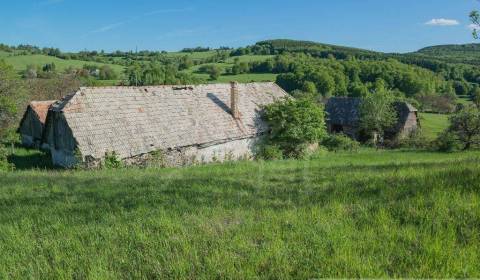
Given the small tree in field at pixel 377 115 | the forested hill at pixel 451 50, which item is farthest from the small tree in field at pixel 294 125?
the forested hill at pixel 451 50

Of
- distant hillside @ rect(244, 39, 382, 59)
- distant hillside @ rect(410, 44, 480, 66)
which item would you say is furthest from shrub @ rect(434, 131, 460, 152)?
distant hillside @ rect(410, 44, 480, 66)

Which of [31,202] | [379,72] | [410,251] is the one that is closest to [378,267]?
[410,251]

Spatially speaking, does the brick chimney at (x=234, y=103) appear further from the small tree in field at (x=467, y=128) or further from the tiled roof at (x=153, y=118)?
the small tree in field at (x=467, y=128)

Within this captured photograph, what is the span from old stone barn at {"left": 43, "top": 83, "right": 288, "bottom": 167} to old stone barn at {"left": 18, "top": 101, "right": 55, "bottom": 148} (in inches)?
331

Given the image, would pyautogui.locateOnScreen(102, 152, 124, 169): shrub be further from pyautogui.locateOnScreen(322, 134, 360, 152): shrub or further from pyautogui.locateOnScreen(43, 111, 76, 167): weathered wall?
pyautogui.locateOnScreen(322, 134, 360, 152): shrub

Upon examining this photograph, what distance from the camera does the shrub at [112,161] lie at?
1689cm

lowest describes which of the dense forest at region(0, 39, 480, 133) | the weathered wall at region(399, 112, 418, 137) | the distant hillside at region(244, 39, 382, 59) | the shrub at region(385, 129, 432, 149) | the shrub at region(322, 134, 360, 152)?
the shrub at region(385, 129, 432, 149)

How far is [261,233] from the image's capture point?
13.1ft

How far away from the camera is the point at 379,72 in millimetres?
83750

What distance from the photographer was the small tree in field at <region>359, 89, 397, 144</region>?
4162 cm

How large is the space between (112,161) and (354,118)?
34152mm

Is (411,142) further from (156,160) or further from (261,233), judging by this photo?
(261,233)

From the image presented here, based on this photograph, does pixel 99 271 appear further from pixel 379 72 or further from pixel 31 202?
pixel 379 72

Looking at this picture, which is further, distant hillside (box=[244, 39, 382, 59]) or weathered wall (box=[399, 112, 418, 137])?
distant hillside (box=[244, 39, 382, 59])
